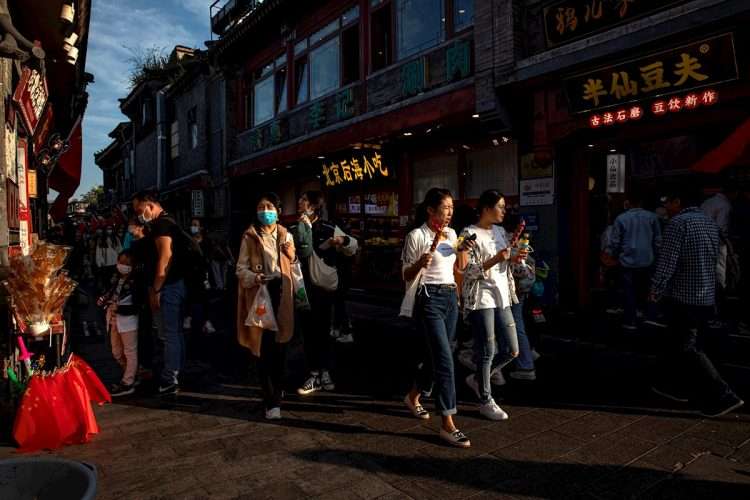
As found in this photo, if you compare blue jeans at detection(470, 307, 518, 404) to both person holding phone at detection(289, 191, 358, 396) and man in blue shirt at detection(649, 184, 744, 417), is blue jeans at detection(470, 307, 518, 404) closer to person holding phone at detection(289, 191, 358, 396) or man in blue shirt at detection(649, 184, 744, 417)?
man in blue shirt at detection(649, 184, 744, 417)

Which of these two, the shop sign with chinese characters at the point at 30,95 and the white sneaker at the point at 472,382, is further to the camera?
the shop sign with chinese characters at the point at 30,95

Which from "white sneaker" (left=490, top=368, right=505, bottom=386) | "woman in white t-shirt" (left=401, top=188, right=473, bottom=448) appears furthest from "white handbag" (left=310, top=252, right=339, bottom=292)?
"white sneaker" (left=490, top=368, right=505, bottom=386)

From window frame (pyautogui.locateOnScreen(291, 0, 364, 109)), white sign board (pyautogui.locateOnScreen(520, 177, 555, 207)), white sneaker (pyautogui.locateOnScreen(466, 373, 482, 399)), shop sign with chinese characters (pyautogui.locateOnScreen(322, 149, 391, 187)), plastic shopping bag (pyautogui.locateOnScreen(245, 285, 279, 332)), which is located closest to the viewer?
plastic shopping bag (pyautogui.locateOnScreen(245, 285, 279, 332))

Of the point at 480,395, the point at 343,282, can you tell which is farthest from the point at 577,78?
the point at 480,395

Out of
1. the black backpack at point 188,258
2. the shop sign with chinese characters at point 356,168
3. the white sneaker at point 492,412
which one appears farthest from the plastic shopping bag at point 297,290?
the shop sign with chinese characters at point 356,168

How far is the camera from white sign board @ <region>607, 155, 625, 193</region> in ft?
26.7

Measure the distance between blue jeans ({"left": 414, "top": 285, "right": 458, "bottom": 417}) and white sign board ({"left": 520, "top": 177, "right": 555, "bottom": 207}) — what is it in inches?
216

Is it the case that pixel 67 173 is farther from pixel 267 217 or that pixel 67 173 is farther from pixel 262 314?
pixel 262 314

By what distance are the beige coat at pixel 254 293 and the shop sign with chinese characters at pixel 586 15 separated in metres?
6.04

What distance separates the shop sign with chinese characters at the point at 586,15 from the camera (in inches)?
277

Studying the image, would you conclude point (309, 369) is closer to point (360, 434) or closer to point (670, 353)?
point (360, 434)

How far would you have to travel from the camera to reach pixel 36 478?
1.89m

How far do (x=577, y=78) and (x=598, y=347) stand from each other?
4.15 m

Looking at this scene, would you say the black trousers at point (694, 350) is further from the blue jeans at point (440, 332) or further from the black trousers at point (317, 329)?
the black trousers at point (317, 329)
